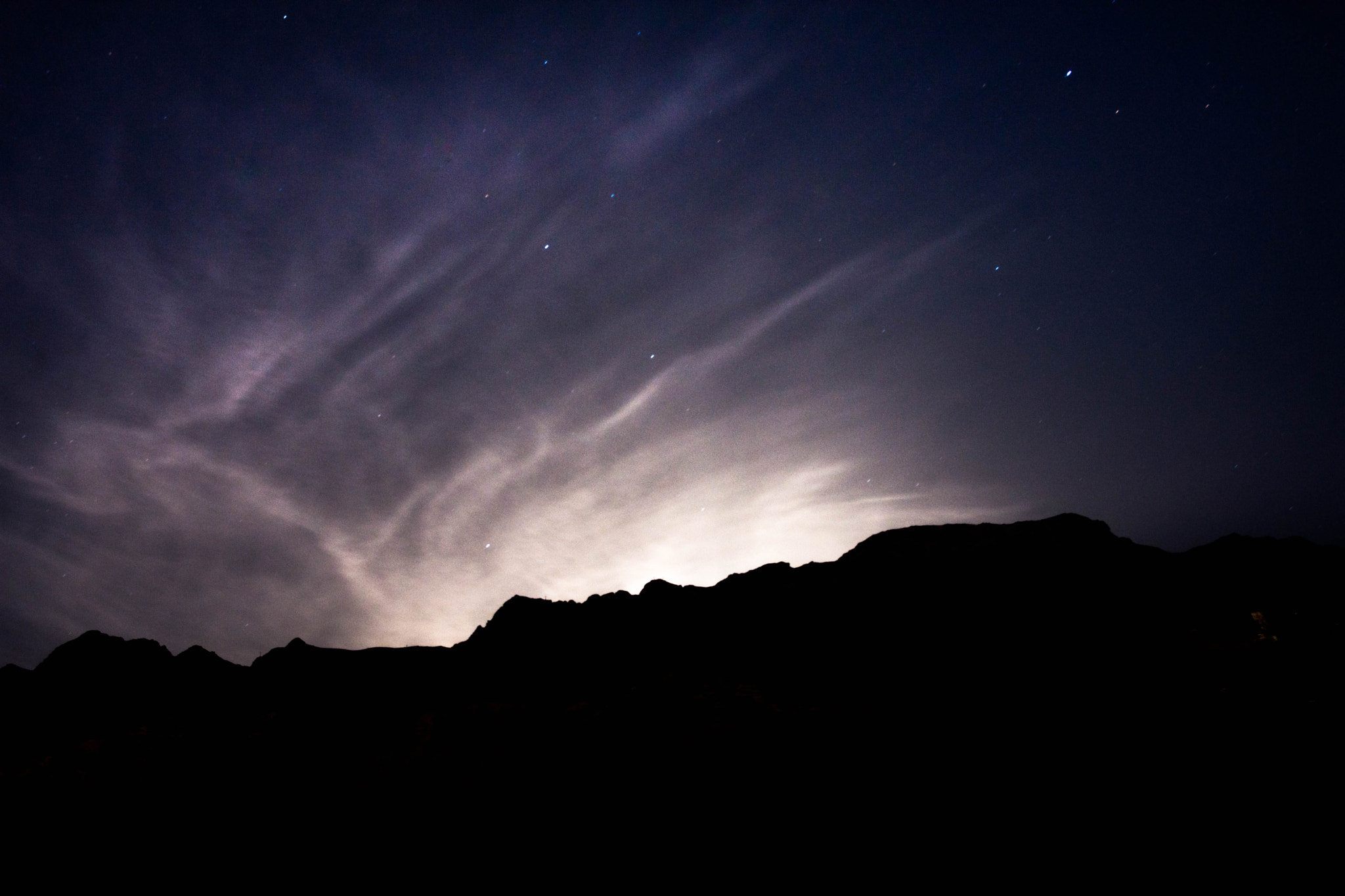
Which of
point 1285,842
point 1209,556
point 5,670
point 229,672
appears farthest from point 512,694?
point 1209,556

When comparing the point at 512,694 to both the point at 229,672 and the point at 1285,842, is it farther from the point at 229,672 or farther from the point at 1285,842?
the point at 1285,842

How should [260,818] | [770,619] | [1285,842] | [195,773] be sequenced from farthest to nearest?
[770,619], [195,773], [260,818], [1285,842]

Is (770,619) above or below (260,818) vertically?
above

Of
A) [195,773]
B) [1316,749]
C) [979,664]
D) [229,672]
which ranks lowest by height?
[1316,749]

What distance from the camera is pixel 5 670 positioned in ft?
121

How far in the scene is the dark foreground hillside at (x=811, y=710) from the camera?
62.2ft

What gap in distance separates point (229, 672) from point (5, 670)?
45.6 feet

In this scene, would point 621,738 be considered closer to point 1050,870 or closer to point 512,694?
point 512,694

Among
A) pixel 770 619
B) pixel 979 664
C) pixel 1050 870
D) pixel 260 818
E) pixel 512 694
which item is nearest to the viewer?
pixel 1050 870

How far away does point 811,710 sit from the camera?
23.2m

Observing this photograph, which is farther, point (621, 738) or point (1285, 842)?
point (621, 738)

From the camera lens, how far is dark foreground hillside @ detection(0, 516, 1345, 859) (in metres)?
19.0

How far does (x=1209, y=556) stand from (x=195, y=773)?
45858 millimetres

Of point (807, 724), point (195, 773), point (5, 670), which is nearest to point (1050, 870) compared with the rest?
point (807, 724)
